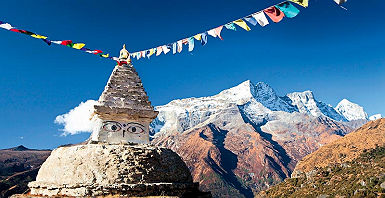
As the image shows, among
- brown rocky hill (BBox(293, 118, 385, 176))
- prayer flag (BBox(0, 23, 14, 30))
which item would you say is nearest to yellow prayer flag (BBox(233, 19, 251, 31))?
prayer flag (BBox(0, 23, 14, 30))

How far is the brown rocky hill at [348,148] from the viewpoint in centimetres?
6988

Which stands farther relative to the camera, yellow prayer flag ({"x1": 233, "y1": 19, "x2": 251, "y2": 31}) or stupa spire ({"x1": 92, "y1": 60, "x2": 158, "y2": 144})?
stupa spire ({"x1": 92, "y1": 60, "x2": 158, "y2": 144})

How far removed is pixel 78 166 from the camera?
715 centimetres

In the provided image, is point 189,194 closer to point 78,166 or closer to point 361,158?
point 78,166

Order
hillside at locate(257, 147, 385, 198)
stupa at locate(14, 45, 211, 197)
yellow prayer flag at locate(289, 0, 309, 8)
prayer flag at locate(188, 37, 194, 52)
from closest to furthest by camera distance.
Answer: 1. yellow prayer flag at locate(289, 0, 309, 8)
2. stupa at locate(14, 45, 211, 197)
3. prayer flag at locate(188, 37, 194, 52)
4. hillside at locate(257, 147, 385, 198)

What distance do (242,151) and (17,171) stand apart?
117 meters

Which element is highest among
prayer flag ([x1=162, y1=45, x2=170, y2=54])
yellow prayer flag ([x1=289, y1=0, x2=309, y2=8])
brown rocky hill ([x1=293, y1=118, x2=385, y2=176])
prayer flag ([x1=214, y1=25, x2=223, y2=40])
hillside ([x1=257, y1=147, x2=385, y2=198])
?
prayer flag ([x1=162, y1=45, x2=170, y2=54])

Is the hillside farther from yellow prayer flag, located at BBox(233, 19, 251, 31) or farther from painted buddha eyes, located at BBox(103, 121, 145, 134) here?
painted buddha eyes, located at BBox(103, 121, 145, 134)

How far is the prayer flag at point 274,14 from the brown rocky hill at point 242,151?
10323 centimetres

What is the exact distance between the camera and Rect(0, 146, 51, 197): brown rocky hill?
40981mm

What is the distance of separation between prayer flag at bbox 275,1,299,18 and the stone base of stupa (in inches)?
185

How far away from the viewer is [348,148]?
7581 cm

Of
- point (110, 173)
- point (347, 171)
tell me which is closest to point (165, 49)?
point (110, 173)

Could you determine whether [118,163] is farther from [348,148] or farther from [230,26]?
[348,148]
